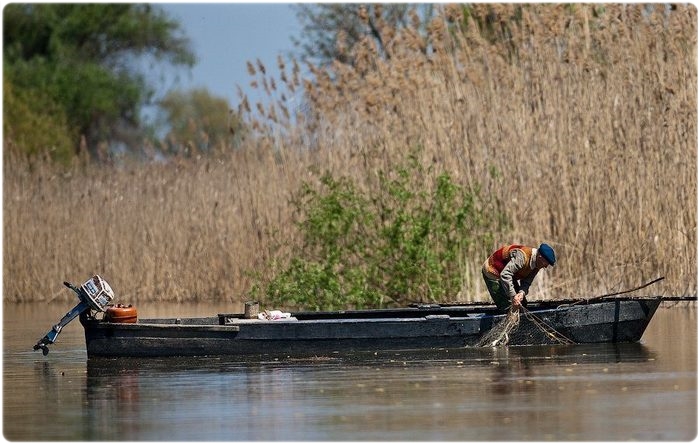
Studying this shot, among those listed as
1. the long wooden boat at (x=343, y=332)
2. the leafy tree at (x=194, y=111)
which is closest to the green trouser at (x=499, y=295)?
the long wooden boat at (x=343, y=332)

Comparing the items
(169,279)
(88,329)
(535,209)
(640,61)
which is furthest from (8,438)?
(169,279)

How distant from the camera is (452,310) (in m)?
17.0

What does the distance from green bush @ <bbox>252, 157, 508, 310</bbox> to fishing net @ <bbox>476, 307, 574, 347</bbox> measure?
368cm

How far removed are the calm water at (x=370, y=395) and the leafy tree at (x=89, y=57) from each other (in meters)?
29.1

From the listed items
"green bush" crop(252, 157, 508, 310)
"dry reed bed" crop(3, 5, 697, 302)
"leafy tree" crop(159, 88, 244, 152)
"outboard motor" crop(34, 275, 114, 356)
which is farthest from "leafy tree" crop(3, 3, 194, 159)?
"outboard motor" crop(34, 275, 114, 356)

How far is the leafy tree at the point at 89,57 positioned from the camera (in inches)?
1834

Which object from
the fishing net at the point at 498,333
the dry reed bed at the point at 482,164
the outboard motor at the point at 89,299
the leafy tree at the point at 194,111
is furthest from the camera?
the leafy tree at the point at 194,111

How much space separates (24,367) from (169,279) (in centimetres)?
856

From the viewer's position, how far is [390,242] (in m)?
20.0

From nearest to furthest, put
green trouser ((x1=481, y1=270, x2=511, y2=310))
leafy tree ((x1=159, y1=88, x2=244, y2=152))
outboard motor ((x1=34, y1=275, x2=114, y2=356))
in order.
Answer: outboard motor ((x1=34, y1=275, x2=114, y2=356)) → green trouser ((x1=481, y1=270, x2=511, y2=310)) → leafy tree ((x1=159, y1=88, x2=244, y2=152))

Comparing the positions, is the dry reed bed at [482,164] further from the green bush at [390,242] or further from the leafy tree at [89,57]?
the leafy tree at [89,57]

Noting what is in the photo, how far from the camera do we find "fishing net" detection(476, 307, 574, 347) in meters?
15.8

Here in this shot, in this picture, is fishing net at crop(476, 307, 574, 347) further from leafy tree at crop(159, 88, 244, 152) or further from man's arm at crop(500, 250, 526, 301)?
leafy tree at crop(159, 88, 244, 152)

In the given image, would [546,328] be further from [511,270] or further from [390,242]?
[390,242]
